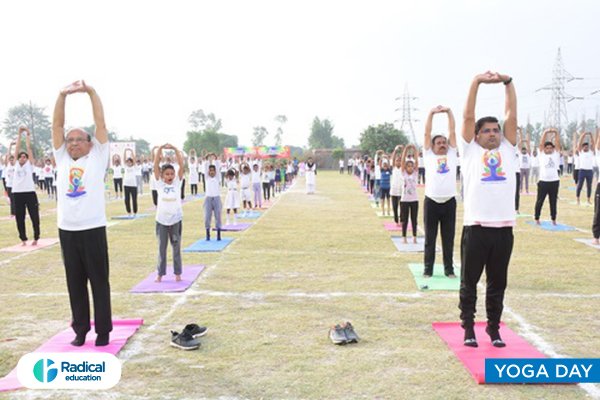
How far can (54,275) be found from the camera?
30.2ft

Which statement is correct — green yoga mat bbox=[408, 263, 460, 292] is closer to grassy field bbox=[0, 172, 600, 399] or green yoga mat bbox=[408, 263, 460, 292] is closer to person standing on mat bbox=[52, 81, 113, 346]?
grassy field bbox=[0, 172, 600, 399]

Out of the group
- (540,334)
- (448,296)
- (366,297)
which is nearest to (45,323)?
(366,297)

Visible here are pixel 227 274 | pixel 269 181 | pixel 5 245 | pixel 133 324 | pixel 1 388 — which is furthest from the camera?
pixel 269 181

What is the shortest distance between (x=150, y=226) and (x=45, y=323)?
31.3 feet

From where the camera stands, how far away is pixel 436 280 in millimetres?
8312

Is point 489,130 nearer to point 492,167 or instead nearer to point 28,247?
point 492,167

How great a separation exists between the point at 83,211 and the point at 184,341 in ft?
5.30

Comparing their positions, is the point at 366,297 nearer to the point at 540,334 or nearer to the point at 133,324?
the point at 540,334

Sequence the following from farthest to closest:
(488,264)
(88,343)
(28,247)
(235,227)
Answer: (235,227)
(28,247)
(88,343)
(488,264)

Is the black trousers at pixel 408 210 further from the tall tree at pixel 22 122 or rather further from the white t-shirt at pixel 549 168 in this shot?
the tall tree at pixel 22 122

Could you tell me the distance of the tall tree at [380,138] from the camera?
216 feet

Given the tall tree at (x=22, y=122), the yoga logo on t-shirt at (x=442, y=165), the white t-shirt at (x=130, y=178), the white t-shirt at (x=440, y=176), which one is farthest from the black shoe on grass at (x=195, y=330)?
the tall tree at (x=22, y=122)

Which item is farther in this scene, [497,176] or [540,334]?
[540,334]

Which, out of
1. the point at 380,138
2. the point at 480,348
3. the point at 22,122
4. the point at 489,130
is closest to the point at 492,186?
the point at 489,130
